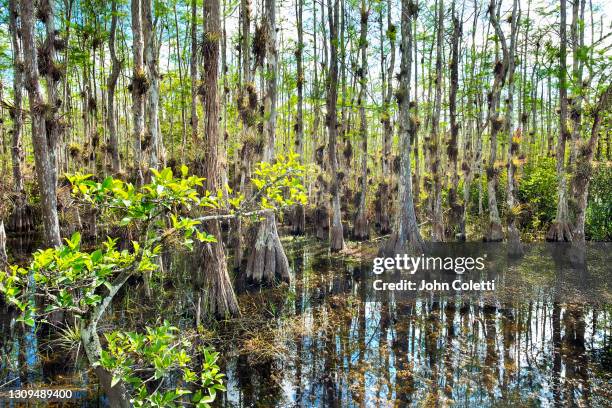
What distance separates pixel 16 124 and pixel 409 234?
1182 cm

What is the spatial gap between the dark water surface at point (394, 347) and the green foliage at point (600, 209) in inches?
172

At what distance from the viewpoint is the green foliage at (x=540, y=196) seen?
14.8 meters

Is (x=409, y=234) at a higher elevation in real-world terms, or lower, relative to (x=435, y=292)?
higher

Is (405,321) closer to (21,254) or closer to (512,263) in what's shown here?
(512,263)

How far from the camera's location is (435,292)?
869cm

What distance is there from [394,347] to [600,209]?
36.7 feet

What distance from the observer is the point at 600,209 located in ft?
43.1

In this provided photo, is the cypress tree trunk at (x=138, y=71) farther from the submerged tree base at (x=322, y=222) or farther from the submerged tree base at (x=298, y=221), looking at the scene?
the submerged tree base at (x=298, y=221)

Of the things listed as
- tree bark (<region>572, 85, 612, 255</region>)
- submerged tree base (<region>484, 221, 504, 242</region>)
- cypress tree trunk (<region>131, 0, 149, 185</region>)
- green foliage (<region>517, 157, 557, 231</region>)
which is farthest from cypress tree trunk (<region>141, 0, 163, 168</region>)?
green foliage (<region>517, 157, 557, 231</region>)

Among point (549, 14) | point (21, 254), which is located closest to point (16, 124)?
point (21, 254)

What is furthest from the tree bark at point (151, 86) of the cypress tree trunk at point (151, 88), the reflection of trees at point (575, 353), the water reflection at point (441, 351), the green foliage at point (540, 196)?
the green foliage at point (540, 196)

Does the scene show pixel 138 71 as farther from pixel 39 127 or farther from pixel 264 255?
pixel 264 255

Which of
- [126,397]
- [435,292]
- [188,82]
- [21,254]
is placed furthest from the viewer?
[188,82]

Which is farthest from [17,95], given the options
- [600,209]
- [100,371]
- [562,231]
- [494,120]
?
[600,209]
